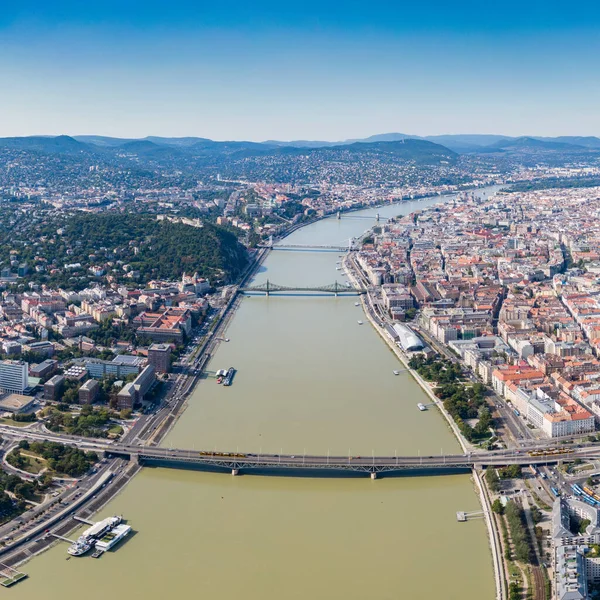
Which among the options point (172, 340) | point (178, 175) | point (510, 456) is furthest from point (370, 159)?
point (510, 456)

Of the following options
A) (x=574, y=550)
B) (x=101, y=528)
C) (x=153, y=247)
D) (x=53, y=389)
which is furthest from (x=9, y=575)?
(x=153, y=247)

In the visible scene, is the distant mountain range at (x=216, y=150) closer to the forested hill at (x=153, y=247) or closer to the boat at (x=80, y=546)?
the forested hill at (x=153, y=247)

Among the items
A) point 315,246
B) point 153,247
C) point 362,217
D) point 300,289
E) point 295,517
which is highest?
point 153,247

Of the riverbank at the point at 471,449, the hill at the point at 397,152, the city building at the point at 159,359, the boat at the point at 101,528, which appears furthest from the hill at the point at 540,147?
the boat at the point at 101,528

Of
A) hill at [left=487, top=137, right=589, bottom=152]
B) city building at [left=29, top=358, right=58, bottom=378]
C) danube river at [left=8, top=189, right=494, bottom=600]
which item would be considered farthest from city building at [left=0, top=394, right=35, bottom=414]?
hill at [left=487, top=137, right=589, bottom=152]

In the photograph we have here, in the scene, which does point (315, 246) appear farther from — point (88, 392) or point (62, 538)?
point (62, 538)

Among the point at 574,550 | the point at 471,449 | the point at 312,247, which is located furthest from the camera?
the point at 312,247

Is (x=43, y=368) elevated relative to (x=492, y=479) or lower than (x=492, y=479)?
elevated

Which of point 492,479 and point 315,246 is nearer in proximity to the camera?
point 492,479
